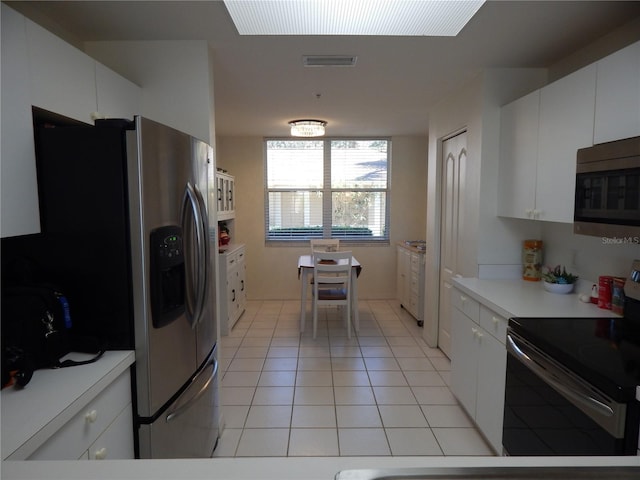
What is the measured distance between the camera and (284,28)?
1966 millimetres

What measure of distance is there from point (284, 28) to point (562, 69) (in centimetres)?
190

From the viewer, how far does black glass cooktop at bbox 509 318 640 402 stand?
1303mm

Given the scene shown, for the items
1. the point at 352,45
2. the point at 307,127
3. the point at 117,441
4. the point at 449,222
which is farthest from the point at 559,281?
the point at 307,127

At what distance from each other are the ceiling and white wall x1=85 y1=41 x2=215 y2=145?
0.22 ft

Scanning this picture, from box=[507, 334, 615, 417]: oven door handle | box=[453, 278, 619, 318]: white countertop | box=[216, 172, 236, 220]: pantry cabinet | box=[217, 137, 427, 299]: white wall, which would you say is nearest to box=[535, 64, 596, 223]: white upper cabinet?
box=[453, 278, 619, 318]: white countertop

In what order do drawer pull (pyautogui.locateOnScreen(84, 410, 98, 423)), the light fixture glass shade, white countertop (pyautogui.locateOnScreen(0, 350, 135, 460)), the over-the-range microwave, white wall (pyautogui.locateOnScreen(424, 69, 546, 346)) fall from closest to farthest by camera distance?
1. white countertop (pyautogui.locateOnScreen(0, 350, 135, 460))
2. drawer pull (pyautogui.locateOnScreen(84, 410, 98, 423))
3. the over-the-range microwave
4. white wall (pyautogui.locateOnScreen(424, 69, 546, 346))
5. the light fixture glass shade

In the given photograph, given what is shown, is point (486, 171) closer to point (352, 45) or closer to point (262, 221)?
point (352, 45)

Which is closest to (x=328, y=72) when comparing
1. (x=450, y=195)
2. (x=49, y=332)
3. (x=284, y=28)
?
(x=284, y=28)

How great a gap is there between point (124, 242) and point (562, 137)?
2.21m

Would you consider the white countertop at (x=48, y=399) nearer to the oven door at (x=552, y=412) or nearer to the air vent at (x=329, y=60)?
the oven door at (x=552, y=412)

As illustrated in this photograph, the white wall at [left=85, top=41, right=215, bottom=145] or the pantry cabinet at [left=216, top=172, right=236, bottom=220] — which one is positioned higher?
A: the white wall at [left=85, top=41, right=215, bottom=145]

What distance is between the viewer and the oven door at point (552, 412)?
130 cm

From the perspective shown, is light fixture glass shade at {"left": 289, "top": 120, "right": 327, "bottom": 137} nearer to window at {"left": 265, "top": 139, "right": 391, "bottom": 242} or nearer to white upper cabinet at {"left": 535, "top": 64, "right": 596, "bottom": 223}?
window at {"left": 265, "top": 139, "right": 391, "bottom": 242}

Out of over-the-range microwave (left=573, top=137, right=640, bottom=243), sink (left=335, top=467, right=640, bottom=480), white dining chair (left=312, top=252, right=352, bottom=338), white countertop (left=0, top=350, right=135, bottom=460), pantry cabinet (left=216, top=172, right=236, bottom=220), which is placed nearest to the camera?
sink (left=335, top=467, right=640, bottom=480)
